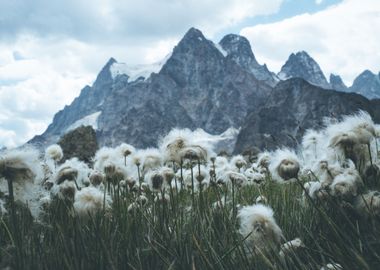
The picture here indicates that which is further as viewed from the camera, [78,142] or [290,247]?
[78,142]

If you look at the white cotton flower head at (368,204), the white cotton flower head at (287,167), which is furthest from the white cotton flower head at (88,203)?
the white cotton flower head at (368,204)

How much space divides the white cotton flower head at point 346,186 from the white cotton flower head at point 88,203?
2.03m

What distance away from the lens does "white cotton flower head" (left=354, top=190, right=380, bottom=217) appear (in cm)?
345

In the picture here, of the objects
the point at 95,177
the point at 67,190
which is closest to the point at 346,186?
the point at 67,190

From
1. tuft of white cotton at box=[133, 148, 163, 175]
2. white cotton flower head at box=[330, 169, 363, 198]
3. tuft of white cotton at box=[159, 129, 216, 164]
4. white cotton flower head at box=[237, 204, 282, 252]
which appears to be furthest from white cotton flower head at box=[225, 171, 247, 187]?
white cotton flower head at box=[237, 204, 282, 252]

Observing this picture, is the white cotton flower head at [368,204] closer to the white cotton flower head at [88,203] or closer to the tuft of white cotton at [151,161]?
the white cotton flower head at [88,203]

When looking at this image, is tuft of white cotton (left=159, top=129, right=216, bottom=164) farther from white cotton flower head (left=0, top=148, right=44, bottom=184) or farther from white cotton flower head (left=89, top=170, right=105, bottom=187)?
white cotton flower head (left=0, top=148, right=44, bottom=184)

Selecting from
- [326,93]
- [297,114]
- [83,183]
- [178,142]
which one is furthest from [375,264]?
[297,114]

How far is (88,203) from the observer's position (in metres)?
4.45

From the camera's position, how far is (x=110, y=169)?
5.95 m

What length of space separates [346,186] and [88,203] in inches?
89.6

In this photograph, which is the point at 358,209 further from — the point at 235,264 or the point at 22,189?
the point at 22,189

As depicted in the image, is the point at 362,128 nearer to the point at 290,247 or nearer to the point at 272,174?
the point at 272,174

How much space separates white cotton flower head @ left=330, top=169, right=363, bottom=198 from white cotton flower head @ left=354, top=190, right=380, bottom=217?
74 mm
